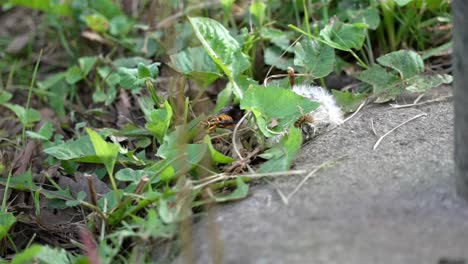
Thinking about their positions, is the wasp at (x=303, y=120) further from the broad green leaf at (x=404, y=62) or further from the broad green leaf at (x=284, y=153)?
the broad green leaf at (x=404, y=62)

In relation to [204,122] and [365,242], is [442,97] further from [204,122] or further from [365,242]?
[365,242]

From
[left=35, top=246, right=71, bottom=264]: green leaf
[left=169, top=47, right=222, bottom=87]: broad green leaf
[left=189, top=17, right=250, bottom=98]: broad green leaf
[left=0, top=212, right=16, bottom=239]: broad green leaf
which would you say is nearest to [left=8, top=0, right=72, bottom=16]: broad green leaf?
[left=169, top=47, right=222, bottom=87]: broad green leaf

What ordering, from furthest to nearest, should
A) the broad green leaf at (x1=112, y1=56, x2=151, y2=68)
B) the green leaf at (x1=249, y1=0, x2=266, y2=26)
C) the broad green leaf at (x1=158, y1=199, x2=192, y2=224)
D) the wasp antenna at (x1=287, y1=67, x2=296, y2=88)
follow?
1. the broad green leaf at (x1=112, y1=56, x2=151, y2=68)
2. the green leaf at (x1=249, y1=0, x2=266, y2=26)
3. the wasp antenna at (x1=287, y1=67, x2=296, y2=88)
4. the broad green leaf at (x1=158, y1=199, x2=192, y2=224)

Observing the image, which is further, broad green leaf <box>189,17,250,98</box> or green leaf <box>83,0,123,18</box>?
green leaf <box>83,0,123,18</box>

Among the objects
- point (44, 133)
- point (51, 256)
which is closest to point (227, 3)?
point (44, 133)

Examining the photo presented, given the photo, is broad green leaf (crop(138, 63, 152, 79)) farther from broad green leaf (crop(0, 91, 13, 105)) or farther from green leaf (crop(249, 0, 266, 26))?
broad green leaf (crop(0, 91, 13, 105))

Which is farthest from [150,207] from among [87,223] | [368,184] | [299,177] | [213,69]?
[213,69]

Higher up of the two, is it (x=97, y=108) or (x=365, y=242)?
(x=365, y=242)
